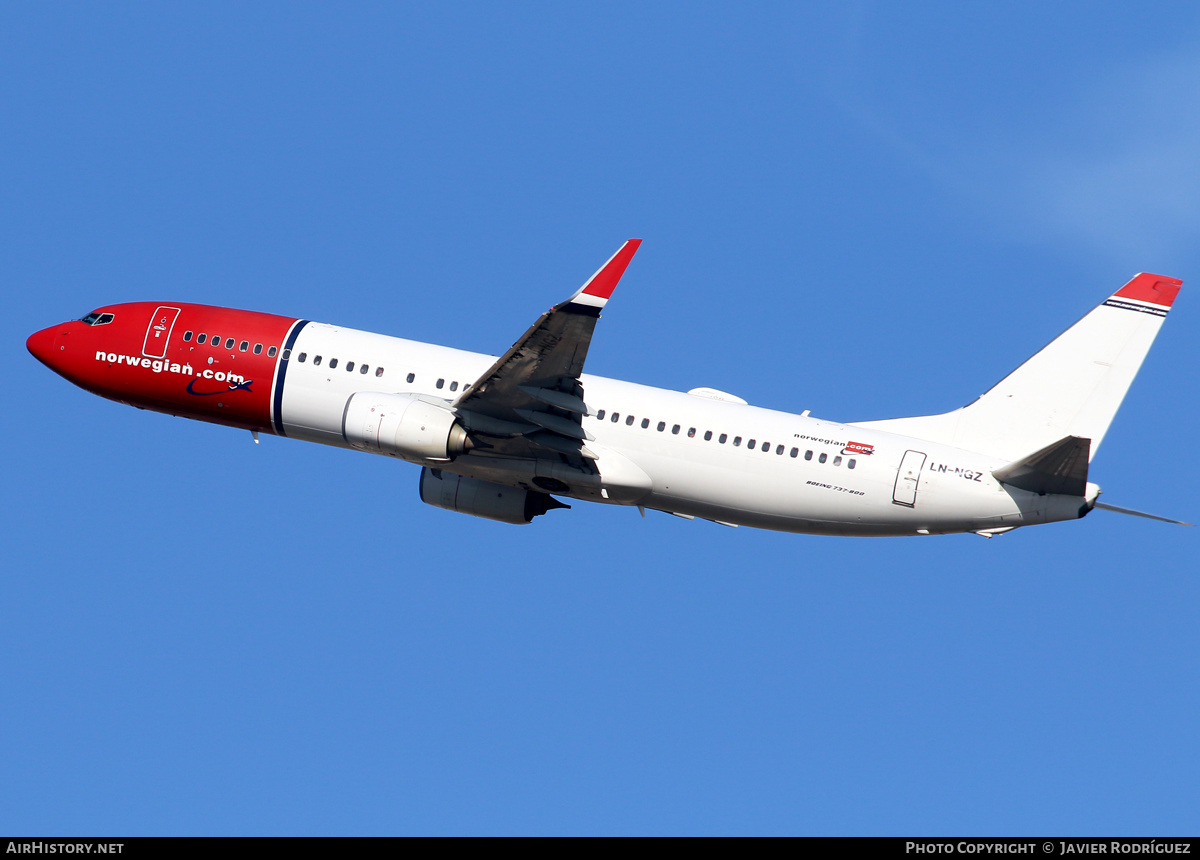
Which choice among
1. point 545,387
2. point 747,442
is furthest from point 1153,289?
point 545,387

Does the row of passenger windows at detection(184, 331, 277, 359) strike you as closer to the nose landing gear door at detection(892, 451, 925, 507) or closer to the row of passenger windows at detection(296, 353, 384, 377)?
the row of passenger windows at detection(296, 353, 384, 377)

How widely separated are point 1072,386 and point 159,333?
27.6 meters

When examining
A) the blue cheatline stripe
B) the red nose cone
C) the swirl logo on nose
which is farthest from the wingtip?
the red nose cone

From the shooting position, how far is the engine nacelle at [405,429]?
36000 mm

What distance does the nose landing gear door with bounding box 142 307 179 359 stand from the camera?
133 ft

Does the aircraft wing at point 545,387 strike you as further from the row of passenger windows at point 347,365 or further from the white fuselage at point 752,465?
the row of passenger windows at point 347,365

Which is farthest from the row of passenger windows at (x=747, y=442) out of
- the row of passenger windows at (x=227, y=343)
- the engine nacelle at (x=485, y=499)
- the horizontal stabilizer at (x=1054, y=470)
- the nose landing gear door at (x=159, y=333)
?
the nose landing gear door at (x=159, y=333)

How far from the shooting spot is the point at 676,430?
37469 mm

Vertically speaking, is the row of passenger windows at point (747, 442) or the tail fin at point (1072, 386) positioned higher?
the tail fin at point (1072, 386)

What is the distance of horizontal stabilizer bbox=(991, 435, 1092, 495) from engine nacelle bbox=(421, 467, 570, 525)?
13448mm

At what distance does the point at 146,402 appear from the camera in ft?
135

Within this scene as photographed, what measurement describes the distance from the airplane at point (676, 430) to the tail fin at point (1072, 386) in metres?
0.04
